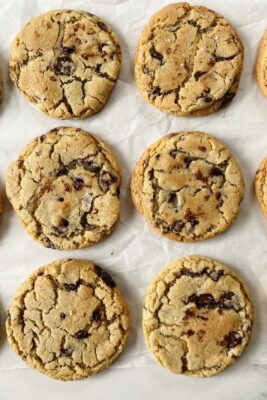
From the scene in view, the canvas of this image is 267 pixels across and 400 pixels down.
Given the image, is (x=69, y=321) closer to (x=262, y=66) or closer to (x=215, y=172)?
(x=215, y=172)

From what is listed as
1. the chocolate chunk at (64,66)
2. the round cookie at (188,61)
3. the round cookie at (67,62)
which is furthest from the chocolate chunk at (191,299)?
the chocolate chunk at (64,66)

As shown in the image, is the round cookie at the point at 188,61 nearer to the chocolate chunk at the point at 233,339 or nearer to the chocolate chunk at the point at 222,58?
the chocolate chunk at the point at 222,58

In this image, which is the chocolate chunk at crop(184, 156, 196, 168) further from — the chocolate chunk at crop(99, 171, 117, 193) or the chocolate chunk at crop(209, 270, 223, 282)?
the chocolate chunk at crop(209, 270, 223, 282)

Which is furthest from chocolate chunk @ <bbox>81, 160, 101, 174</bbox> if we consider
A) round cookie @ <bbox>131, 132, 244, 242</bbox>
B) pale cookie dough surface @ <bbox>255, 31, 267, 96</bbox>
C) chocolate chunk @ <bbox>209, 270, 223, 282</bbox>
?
pale cookie dough surface @ <bbox>255, 31, 267, 96</bbox>

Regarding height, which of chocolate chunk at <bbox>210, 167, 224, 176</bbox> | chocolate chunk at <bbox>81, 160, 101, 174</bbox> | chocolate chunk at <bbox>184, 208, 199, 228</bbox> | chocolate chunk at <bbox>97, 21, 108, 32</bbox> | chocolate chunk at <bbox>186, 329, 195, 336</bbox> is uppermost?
chocolate chunk at <bbox>97, 21, 108, 32</bbox>

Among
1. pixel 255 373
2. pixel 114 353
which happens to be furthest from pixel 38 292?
pixel 255 373

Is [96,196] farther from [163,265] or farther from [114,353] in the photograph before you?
[114,353]
